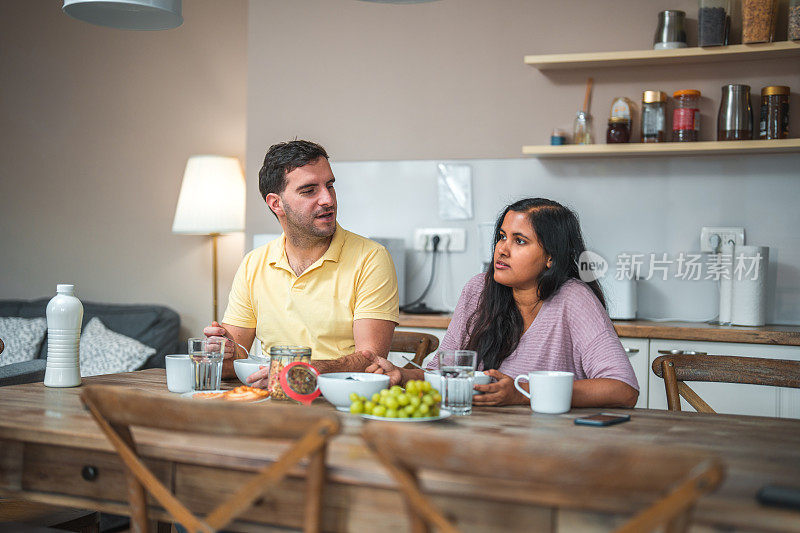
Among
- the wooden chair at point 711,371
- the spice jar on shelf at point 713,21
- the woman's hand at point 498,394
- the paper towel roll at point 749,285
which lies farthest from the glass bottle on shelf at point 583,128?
the woman's hand at point 498,394

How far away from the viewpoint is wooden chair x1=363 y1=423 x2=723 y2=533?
0.85 meters

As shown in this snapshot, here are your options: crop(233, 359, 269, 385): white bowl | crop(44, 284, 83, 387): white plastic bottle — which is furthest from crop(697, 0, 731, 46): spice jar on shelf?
crop(44, 284, 83, 387): white plastic bottle

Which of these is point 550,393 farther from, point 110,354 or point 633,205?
point 110,354

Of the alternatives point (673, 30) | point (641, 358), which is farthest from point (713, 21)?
point (641, 358)

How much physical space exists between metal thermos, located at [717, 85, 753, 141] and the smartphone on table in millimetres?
2155

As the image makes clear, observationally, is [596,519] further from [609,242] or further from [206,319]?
[206,319]

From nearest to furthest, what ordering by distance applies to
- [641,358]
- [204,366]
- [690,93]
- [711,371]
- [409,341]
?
[204,366] < [711,371] < [409,341] < [641,358] < [690,93]

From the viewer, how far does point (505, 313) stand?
2088 millimetres

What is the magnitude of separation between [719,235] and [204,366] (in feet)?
8.21

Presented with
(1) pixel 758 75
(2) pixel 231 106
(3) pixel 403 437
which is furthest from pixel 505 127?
(3) pixel 403 437

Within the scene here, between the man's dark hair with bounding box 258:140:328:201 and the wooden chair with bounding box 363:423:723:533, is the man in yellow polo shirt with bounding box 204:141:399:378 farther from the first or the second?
the wooden chair with bounding box 363:423:723:533

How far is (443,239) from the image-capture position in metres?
3.77

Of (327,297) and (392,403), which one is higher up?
(327,297)

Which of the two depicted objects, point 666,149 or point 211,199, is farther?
point 211,199
